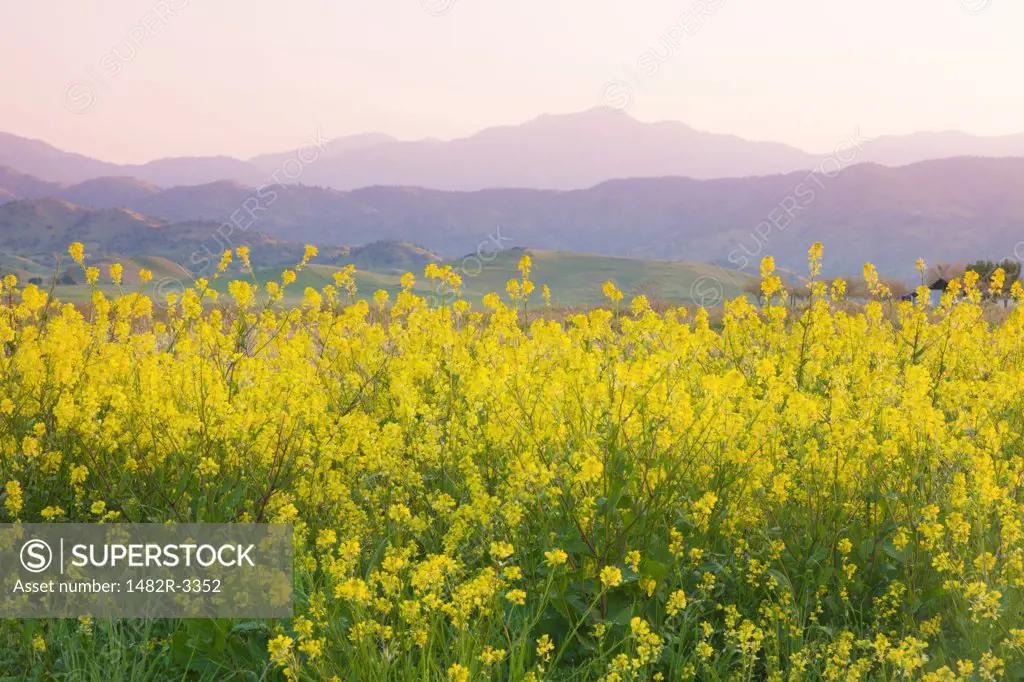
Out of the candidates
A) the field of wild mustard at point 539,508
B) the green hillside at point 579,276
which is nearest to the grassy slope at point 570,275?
the green hillside at point 579,276

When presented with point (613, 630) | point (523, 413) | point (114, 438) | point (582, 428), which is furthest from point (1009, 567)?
point (114, 438)

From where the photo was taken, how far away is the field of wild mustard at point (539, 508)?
3.67 metres

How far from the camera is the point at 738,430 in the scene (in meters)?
4.83

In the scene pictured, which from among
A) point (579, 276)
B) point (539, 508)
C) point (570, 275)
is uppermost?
point (539, 508)

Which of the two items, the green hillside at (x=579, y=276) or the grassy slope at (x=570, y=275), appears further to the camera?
the grassy slope at (x=570, y=275)

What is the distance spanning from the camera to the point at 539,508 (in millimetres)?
4566

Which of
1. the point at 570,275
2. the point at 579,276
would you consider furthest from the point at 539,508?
the point at 570,275

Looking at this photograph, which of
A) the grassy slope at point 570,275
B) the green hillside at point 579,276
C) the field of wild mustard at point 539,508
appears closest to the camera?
the field of wild mustard at point 539,508

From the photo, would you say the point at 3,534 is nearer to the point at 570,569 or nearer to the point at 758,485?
the point at 570,569

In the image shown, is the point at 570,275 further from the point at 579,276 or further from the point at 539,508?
the point at 539,508

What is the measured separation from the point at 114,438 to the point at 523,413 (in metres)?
2.83

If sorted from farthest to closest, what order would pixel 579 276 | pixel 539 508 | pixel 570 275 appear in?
1. pixel 570 275
2. pixel 579 276
3. pixel 539 508

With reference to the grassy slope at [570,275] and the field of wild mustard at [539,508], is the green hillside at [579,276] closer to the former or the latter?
the grassy slope at [570,275]

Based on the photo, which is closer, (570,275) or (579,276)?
(579,276)
